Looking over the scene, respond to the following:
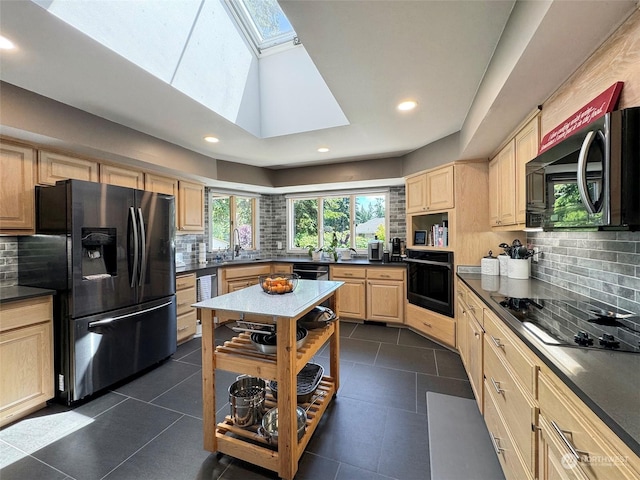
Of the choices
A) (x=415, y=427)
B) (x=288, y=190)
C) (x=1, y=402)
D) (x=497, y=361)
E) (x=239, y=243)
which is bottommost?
(x=415, y=427)

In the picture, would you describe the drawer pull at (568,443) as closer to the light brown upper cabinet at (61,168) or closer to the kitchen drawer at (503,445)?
the kitchen drawer at (503,445)

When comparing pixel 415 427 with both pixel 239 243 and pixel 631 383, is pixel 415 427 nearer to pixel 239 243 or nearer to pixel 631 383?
pixel 631 383

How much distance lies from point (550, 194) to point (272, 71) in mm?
2577

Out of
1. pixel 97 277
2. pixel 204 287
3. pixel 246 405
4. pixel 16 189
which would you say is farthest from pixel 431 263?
pixel 16 189

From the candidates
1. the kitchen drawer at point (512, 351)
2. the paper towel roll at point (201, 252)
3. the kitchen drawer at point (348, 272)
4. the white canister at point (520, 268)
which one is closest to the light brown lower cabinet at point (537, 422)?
the kitchen drawer at point (512, 351)

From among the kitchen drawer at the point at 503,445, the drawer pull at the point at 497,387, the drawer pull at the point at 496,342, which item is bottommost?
the kitchen drawer at the point at 503,445

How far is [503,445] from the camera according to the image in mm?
1426

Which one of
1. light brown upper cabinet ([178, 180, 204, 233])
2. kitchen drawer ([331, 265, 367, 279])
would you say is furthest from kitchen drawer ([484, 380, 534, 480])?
light brown upper cabinet ([178, 180, 204, 233])

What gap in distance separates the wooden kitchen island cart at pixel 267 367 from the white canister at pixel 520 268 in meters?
1.71

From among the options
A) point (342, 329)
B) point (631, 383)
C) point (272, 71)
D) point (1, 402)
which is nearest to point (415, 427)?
point (631, 383)

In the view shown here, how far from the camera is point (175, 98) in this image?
6.93 feet

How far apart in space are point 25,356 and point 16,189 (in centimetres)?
128

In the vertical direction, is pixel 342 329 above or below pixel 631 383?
below

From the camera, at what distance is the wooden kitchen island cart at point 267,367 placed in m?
1.46
